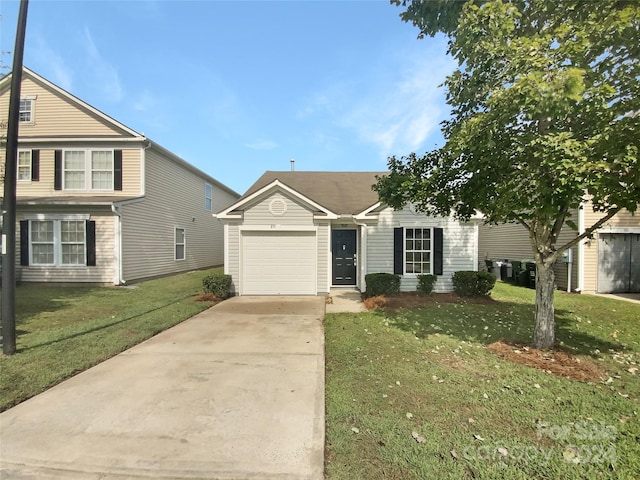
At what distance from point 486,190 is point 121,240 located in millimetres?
12606

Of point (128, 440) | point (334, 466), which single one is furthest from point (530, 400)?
point (128, 440)

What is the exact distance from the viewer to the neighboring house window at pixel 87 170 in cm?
1366

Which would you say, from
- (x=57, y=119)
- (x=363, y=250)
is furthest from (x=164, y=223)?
(x=363, y=250)

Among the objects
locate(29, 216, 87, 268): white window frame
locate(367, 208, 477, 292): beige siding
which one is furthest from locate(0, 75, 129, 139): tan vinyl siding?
locate(367, 208, 477, 292): beige siding

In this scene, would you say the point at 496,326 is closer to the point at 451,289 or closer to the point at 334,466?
the point at 451,289

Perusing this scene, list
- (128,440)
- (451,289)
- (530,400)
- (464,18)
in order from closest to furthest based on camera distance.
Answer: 1. (128,440)
2. (530,400)
3. (464,18)
4. (451,289)

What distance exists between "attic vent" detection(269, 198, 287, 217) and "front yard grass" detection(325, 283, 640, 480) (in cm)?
546

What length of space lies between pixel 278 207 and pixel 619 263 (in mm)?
11905

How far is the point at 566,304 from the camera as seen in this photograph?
9289mm

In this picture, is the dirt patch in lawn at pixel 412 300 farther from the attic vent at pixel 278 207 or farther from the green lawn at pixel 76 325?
the green lawn at pixel 76 325

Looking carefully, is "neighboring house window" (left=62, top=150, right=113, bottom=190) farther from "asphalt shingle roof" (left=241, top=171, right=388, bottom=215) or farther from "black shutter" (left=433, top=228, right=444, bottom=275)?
"black shutter" (left=433, top=228, right=444, bottom=275)

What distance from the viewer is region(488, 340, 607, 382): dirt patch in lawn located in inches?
167

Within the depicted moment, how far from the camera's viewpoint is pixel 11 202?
4965 millimetres

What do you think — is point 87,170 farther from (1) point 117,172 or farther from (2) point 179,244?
(2) point 179,244
